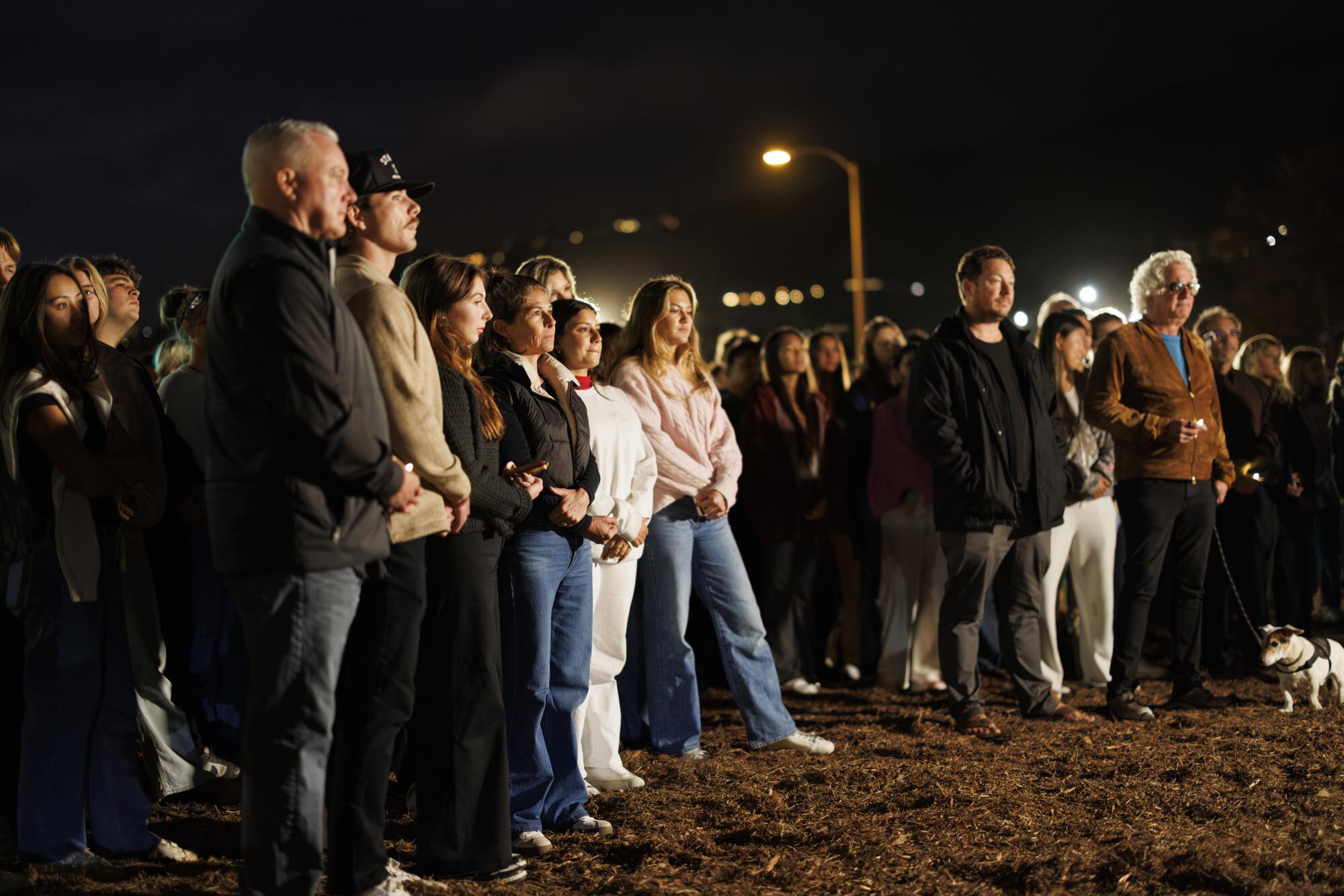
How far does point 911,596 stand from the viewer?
8477mm

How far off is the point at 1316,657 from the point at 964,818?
345cm

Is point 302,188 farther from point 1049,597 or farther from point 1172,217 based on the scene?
point 1172,217

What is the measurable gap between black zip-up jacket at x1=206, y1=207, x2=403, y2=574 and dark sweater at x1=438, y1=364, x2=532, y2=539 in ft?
2.72

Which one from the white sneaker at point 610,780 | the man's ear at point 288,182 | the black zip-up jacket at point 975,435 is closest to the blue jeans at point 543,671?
the white sneaker at point 610,780

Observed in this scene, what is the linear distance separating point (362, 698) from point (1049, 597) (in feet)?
18.3

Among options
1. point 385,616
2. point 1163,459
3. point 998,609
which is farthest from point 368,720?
point 1163,459

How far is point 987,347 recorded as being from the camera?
23.2 ft

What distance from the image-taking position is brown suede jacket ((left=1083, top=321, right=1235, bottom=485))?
7.15 meters

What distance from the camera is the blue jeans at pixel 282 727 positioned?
344 cm

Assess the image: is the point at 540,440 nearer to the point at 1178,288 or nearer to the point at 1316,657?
the point at 1178,288

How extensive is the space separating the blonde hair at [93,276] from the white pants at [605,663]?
234 cm

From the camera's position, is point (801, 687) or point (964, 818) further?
point (801, 687)

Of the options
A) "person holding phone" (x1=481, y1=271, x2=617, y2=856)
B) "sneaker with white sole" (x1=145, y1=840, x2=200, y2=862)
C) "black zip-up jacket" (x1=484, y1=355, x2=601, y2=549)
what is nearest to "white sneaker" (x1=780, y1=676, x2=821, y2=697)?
"person holding phone" (x1=481, y1=271, x2=617, y2=856)

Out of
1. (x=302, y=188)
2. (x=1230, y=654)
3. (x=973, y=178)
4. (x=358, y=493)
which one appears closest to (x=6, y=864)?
(x=358, y=493)
